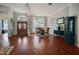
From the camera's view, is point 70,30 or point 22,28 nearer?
point 22,28

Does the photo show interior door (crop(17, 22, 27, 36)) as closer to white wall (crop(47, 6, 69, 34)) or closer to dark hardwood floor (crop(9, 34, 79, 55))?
dark hardwood floor (crop(9, 34, 79, 55))

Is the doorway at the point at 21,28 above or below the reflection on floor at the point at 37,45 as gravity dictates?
above

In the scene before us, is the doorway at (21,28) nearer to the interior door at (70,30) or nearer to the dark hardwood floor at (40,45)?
the dark hardwood floor at (40,45)

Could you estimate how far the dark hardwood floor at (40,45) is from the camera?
435 centimetres

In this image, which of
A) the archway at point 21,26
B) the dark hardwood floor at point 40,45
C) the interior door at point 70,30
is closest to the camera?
the dark hardwood floor at point 40,45

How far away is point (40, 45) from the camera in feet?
15.1

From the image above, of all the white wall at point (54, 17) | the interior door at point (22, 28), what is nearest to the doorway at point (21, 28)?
the interior door at point (22, 28)

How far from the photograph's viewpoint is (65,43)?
4.74 meters

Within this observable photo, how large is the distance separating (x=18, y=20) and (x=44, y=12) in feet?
3.14

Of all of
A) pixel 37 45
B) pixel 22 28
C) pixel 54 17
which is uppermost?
pixel 54 17

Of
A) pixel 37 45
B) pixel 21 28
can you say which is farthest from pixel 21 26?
pixel 37 45

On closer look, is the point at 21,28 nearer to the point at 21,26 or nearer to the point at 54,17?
the point at 21,26

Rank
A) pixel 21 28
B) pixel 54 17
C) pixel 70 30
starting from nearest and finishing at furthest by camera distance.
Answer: pixel 54 17
pixel 21 28
pixel 70 30
